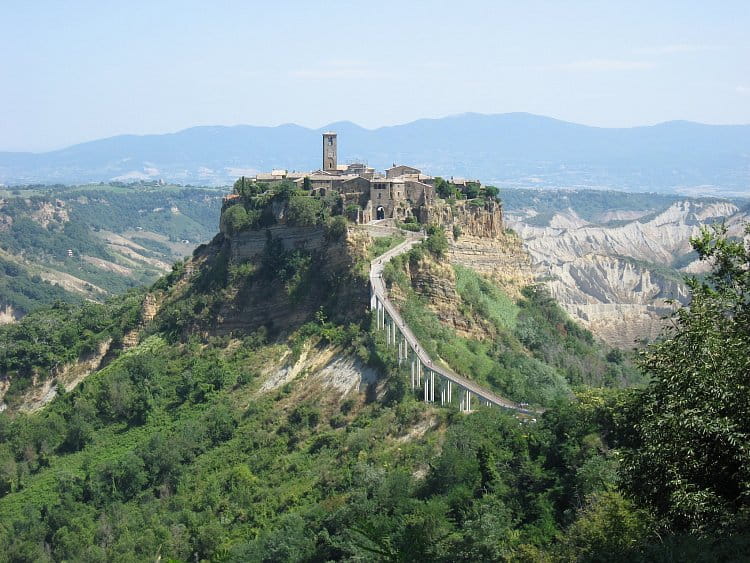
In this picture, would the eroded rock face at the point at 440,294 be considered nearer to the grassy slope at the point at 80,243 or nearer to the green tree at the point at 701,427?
the green tree at the point at 701,427

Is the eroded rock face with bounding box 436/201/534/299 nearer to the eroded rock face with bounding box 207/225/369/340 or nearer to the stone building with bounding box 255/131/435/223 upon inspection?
the stone building with bounding box 255/131/435/223

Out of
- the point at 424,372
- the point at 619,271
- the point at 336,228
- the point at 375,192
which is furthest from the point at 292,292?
the point at 619,271

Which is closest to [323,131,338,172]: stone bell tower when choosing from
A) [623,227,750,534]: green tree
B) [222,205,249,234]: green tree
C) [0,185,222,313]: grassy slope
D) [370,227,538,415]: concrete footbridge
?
[222,205,249,234]: green tree

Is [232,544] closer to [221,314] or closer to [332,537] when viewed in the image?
[332,537]

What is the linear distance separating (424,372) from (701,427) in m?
20.7

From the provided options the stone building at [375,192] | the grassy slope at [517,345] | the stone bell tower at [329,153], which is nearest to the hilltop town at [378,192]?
the stone building at [375,192]

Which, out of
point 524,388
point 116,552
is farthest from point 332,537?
point 524,388

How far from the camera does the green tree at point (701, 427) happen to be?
1811 cm

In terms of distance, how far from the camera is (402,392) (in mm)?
38156

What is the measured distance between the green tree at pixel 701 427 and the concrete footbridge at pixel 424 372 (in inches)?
640

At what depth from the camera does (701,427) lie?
17.9 m

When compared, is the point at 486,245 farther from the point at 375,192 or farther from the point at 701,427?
the point at 701,427

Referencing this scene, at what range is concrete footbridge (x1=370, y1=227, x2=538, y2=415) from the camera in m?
37.1

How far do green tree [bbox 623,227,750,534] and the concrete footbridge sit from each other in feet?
53.4
